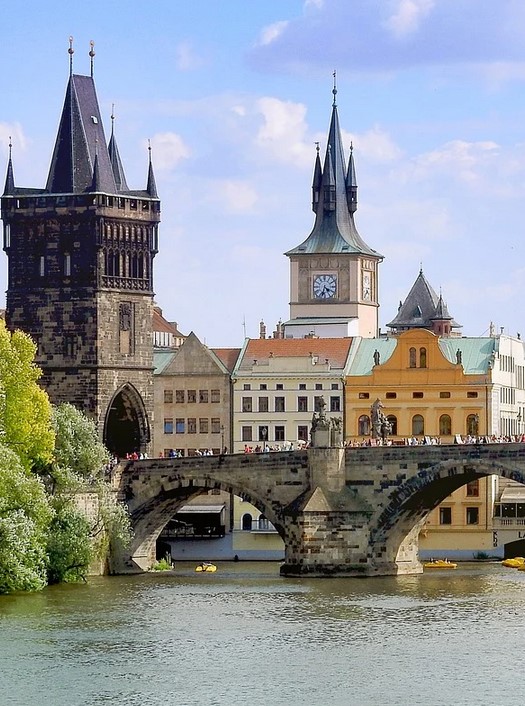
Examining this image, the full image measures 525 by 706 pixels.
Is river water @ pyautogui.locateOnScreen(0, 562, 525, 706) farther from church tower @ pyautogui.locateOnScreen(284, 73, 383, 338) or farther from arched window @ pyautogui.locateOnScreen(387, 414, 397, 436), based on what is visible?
church tower @ pyautogui.locateOnScreen(284, 73, 383, 338)

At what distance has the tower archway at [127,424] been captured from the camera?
149500 mm

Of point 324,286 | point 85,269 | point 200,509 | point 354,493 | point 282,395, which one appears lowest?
point 200,509

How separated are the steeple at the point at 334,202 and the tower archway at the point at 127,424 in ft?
128

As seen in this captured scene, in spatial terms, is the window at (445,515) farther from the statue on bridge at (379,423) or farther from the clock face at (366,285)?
the clock face at (366,285)

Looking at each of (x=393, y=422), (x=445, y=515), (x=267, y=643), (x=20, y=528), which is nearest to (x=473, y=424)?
(x=393, y=422)

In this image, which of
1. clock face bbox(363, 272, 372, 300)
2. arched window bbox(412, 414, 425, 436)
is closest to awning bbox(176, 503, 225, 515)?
arched window bbox(412, 414, 425, 436)

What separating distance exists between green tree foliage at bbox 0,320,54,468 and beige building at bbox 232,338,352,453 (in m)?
32.2

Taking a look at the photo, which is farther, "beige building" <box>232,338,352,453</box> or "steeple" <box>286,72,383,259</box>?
"steeple" <box>286,72,383,259</box>

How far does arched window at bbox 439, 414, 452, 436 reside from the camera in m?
157

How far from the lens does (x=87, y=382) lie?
5782 inches

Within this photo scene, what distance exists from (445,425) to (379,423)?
49.5 feet

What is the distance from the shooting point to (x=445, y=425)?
157 metres

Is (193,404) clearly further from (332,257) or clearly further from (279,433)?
(332,257)

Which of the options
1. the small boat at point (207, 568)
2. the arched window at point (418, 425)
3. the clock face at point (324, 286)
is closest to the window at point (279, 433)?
the arched window at point (418, 425)
